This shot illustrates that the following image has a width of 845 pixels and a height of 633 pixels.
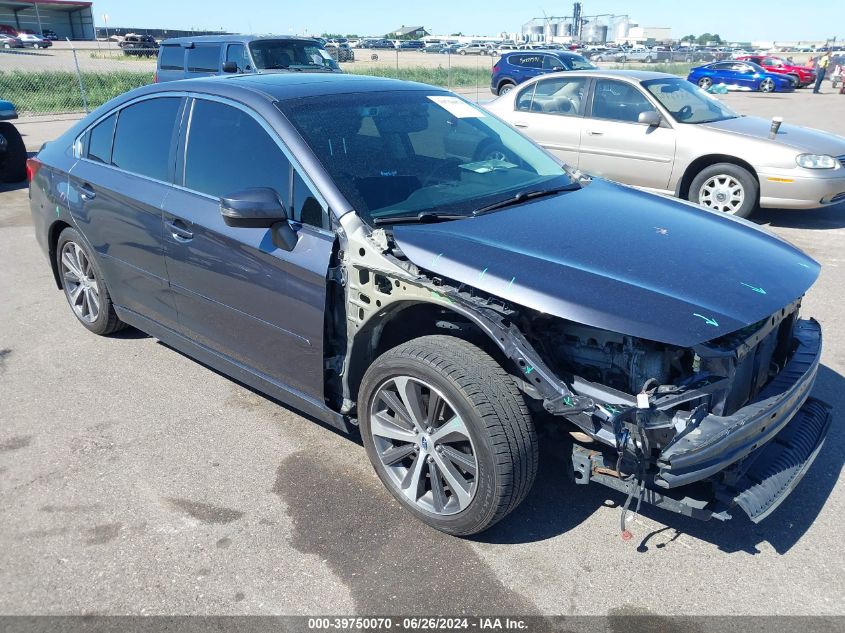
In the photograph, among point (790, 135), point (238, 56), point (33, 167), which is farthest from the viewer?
point (238, 56)

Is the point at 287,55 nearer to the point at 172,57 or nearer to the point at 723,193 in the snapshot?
the point at 172,57

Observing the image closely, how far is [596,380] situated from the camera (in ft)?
9.23

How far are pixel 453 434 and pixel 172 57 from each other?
492 inches

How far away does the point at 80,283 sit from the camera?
498cm

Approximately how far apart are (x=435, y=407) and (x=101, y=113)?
128 inches

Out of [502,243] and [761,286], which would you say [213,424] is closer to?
[502,243]

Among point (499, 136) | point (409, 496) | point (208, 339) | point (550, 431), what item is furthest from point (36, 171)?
point (550, 431)

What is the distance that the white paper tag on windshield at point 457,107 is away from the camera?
4.04 m

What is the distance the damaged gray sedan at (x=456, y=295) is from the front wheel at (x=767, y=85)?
102ft

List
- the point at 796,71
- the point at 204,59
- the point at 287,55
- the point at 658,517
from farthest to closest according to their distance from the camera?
the point at 796,71 < the point at 204,59 < the point at 287,55 < the point at 658,517

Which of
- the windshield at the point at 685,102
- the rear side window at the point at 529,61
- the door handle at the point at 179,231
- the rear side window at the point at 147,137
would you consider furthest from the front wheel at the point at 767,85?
the door handle at the point at 179,231

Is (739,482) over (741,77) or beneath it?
beneath

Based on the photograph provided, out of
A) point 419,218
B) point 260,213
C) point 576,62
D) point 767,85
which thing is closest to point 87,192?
point 260,213

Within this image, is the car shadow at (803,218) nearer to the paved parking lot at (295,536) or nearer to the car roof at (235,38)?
the paved parking lot at (295,536)
